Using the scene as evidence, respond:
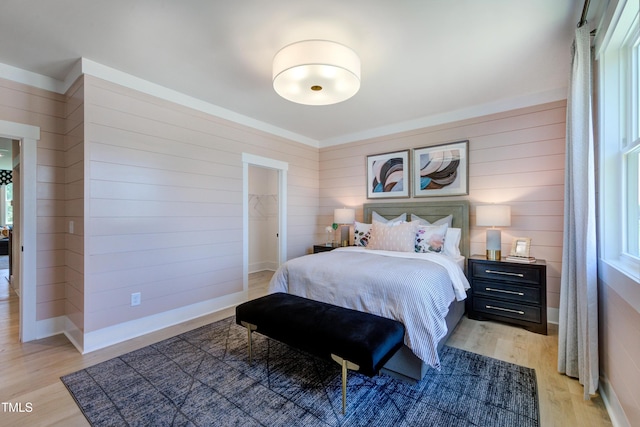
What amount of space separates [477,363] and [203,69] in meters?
3.55

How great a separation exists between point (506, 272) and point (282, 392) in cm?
261

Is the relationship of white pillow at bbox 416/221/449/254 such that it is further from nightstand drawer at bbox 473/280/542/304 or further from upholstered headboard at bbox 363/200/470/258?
nightstand drawer at bbox 473/280/542/304

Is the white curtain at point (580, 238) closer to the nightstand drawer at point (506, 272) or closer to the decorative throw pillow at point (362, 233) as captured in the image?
the nightstand drawer at point (506, 272)

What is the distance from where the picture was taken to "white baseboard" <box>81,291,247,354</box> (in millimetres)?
2590

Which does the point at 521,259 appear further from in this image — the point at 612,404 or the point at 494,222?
the point at 612,404

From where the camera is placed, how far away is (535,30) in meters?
2.11

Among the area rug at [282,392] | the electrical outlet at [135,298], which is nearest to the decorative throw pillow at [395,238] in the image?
the area rug at [282,392]

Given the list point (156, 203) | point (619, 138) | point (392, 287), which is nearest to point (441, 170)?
point (619, 138)

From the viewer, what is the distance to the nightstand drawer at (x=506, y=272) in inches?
115

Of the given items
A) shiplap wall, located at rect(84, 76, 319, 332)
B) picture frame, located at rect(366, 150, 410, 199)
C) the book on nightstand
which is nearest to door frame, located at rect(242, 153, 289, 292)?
shiplap wall, located at rect(84, 76, 319, 332)

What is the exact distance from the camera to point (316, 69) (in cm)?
206

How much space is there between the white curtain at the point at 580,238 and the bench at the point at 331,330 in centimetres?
120

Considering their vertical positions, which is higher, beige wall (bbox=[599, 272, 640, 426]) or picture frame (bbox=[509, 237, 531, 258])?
picture frame (bbox=[509, 237, 531, 258])

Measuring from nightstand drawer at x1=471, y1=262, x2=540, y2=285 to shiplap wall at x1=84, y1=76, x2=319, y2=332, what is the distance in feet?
9.84
